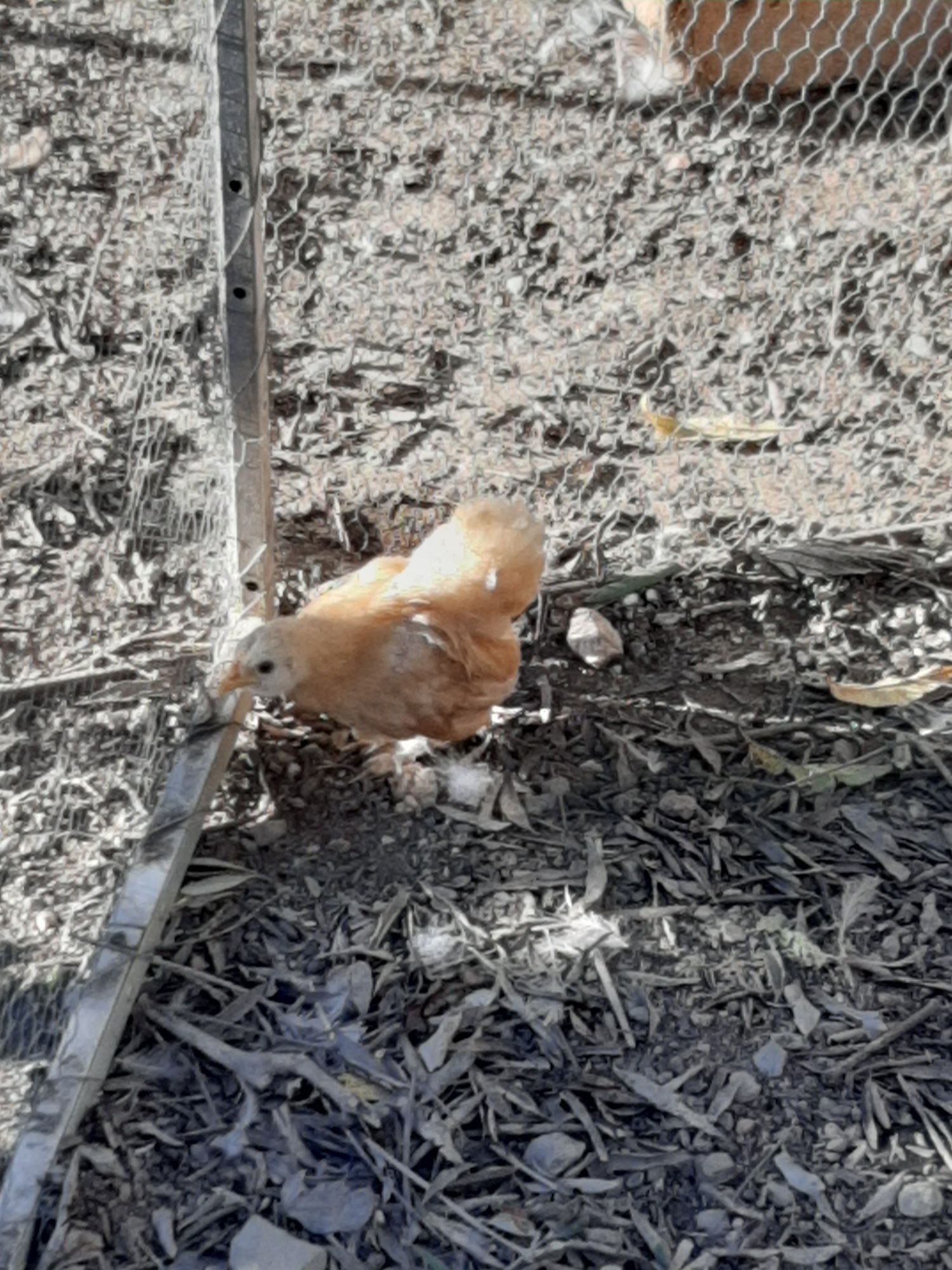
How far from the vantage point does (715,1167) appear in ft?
8.05

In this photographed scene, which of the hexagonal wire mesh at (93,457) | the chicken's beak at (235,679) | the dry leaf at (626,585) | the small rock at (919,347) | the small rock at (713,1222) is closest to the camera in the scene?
the small rock at (713,1222)

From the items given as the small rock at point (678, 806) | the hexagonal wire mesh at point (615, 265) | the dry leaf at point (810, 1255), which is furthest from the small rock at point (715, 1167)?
the hexagonal wire mesh at point (615, 265)

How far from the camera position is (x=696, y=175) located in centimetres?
471

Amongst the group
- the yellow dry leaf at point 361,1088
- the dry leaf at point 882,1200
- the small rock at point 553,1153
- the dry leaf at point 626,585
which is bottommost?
the yellow dry leaf at point 361,1088

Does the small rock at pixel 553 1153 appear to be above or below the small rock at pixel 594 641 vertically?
below

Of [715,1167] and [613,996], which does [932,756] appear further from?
[715,1167]

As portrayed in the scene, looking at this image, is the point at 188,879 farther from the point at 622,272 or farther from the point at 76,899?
the point at 622,272

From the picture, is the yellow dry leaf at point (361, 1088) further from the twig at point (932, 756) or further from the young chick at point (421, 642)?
the twig at point (932, 756)

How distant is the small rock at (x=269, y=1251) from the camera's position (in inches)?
89.1

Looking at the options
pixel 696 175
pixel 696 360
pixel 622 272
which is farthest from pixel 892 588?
pixel 696 175

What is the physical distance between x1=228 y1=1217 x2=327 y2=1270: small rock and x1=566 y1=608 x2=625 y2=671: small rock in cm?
164

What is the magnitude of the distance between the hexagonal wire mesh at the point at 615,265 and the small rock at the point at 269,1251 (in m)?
1.84

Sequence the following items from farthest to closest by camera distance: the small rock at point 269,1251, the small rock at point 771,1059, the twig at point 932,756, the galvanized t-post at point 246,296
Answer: the twig at point 932,756 < the small rock at point 771,1059 < the galvanized t-post at point 246,296 < the small rock at point 269,1251

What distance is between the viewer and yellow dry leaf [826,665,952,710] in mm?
3475
